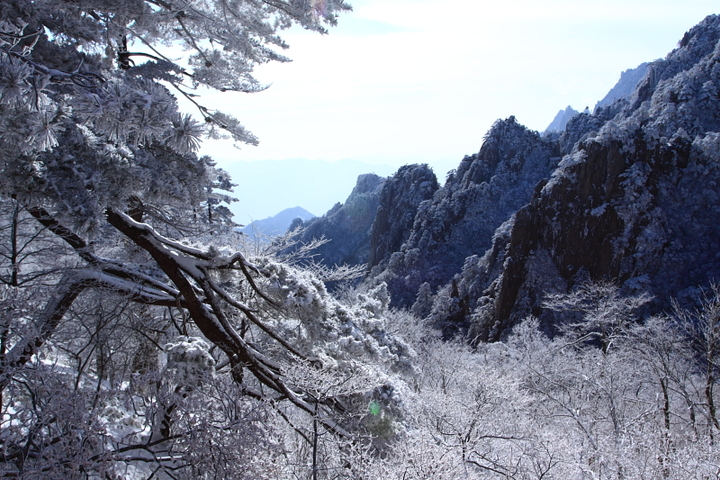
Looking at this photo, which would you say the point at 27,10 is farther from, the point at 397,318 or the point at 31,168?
the point at 397,318

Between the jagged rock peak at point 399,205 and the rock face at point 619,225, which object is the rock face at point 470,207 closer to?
the jagged rock peak at point 399,205

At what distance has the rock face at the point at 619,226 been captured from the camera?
99.9 ft

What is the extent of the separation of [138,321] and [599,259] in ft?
111

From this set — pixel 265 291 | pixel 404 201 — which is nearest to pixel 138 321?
pixel 265 291

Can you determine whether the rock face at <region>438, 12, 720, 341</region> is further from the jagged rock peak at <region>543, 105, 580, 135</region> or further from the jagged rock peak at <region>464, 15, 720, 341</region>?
the jagged rock peak at <region>543, 105, 580, 135</region>

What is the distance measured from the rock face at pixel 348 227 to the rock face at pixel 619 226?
136 ft

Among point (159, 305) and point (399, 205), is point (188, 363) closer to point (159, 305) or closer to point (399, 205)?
point (159, 305)

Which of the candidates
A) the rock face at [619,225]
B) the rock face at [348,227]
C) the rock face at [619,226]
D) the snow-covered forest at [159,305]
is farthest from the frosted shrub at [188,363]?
the rock face at [348,227]

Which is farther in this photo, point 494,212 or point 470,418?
point 494,212

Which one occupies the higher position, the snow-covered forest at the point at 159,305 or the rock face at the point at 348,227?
the rock face at the point at 348,227

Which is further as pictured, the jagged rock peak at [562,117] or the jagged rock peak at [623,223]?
the jagged rock peak at [562,117]

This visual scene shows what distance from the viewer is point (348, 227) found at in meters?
80.9

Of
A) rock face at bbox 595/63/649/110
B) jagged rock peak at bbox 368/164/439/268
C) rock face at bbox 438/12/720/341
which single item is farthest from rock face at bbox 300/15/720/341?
rock face at bbox 595/63/649/110

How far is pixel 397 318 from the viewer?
24.4 meters
